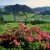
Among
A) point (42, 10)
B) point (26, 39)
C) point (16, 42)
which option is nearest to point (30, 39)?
point (26, 39)

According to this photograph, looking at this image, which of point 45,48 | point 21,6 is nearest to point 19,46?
point 45,48

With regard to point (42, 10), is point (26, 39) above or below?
above

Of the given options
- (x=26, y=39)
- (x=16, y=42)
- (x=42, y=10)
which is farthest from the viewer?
(x=42, y=10)

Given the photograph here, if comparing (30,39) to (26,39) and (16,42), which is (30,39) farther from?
(16,42)

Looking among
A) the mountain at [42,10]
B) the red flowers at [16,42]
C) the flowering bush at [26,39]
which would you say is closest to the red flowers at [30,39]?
the flowering bush at [26,39]

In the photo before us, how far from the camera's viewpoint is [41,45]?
875 centimetres

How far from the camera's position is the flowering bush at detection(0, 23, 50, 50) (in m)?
8.86

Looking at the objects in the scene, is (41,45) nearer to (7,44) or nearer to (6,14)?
(7,44)

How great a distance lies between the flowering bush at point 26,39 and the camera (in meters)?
8.86

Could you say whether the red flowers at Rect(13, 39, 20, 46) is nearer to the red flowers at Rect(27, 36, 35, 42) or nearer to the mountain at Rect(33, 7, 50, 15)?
the red flowers at Rect(27, 36, 35, 42)

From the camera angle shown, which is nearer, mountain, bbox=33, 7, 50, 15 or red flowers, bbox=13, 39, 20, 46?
red flowers, bbox=13, 39, 20, 46

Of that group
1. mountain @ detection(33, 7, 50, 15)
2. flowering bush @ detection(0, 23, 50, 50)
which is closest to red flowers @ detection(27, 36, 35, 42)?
flowering bush @ detection(0, 23, 50, 50)

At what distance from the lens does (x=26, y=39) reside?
9.08 m

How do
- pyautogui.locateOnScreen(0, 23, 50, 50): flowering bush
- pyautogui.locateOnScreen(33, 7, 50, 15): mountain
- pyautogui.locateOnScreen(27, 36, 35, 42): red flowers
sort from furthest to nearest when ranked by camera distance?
pyautogui.locateOnScreen(33, 7, 50, 15): mountain
pyautogui.locateOnScreen(27, 36, 35, 42): red flowers
pyautogui.locateOnScreen(0, 23, 50, 50): flowering bush
